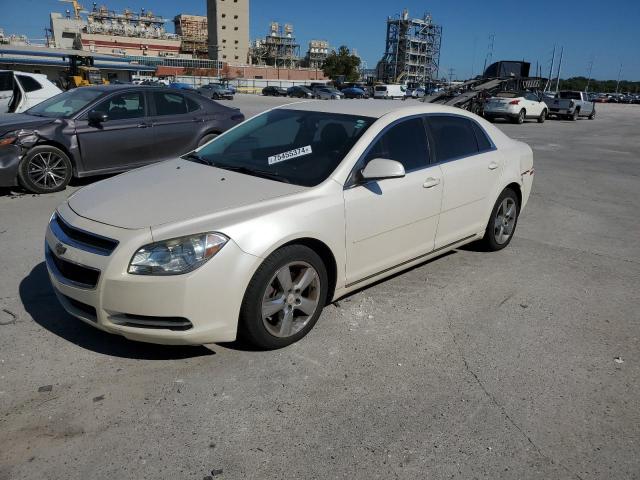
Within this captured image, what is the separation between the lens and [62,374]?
3.04 meters

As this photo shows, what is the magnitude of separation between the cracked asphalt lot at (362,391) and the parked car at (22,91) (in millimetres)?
7720

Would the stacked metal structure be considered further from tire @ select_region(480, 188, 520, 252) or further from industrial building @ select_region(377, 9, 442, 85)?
tire @ select_region(480, 188, 520, 252)

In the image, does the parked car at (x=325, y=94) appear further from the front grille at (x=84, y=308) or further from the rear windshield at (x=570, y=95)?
the front grille at (x=84, y=308)

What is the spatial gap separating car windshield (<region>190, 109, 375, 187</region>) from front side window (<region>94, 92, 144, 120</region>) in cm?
397

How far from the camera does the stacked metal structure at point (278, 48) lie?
151875 millimetres

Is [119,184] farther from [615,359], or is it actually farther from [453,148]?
[615,359]

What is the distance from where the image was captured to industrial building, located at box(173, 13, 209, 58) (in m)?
131

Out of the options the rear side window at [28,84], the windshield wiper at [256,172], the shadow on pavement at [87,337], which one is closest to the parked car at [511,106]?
the rear side window at [28,84]

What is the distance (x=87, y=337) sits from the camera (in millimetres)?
3449

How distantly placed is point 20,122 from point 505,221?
6.50 m

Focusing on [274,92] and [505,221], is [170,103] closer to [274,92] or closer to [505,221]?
[505,221]

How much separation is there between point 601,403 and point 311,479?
69.1 inches

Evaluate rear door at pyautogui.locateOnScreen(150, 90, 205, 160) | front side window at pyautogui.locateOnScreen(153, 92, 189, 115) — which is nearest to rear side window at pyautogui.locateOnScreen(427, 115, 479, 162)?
rear door at pyautogui.locateOnScreen(150, 90, 205, 160)

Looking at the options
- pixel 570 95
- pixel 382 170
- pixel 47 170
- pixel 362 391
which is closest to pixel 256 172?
pixel 382 170
